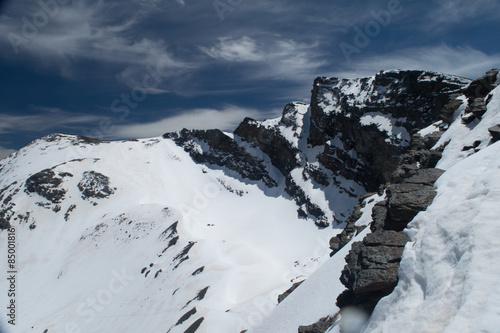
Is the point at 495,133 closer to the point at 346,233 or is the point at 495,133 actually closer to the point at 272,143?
the point at 346,233

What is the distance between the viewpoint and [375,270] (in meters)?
9.35

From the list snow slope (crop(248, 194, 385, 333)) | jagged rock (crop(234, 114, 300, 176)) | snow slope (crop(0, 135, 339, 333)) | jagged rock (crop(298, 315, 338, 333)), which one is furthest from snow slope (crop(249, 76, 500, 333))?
jagged rock (crop(234, 114, 300, 176))

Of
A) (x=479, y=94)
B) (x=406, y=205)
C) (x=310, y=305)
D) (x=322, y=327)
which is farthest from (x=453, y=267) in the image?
(x=479, y=94)

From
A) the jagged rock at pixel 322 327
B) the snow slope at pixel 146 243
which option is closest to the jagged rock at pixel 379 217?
the jagged rock at pixel 322 327

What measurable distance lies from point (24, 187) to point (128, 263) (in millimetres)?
67395

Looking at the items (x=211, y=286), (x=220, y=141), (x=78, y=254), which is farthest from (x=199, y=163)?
(x=211, y=286)

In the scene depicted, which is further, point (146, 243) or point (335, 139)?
point (335, 139)

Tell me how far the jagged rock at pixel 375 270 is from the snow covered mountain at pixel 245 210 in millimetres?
610

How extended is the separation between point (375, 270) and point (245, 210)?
87.1 metres

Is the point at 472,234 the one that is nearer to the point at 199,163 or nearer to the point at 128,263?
the point at 128,263

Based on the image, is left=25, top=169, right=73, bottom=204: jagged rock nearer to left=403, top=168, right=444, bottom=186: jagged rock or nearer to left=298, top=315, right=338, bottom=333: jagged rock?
left=298, top=315, right=338, bottom=333: jagged rock

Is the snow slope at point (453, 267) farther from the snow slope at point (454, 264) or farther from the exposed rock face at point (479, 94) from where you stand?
the exposed rock face at point (479, 94)

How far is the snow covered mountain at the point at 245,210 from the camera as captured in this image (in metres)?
14.8

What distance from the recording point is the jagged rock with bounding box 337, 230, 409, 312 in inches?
357
